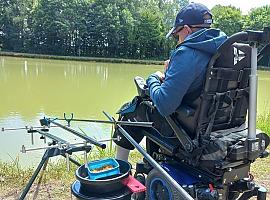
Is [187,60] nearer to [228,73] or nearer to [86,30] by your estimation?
[228,73]

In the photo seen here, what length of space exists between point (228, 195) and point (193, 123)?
0.50 metres

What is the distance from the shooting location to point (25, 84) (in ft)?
45.1

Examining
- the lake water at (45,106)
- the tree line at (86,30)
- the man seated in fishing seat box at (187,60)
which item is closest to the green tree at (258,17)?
the tree line at (86,30)

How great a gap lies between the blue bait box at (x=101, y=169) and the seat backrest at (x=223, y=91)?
0.44 meters

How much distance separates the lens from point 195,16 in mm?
2100

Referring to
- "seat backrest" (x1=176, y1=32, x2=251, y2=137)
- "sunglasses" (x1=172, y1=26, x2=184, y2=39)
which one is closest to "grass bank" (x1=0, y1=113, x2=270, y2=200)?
"seat backrest" (x1=176, y1=32, x2=251, y2=137)

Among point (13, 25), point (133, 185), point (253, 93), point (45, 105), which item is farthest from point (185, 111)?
point (13, 25)

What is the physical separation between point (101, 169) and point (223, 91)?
0.78 metres

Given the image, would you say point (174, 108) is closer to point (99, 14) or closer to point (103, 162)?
point (103, 162)

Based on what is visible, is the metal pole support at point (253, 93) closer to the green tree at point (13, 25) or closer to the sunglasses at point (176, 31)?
the sunglasses at point (176, 31)

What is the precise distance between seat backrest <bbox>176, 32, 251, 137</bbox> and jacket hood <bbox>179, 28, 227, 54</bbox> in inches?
2.4

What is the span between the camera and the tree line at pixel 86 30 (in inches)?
1422

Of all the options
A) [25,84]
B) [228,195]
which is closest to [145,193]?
[228,195]

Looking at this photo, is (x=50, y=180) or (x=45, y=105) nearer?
A: (x=50, y=180)
